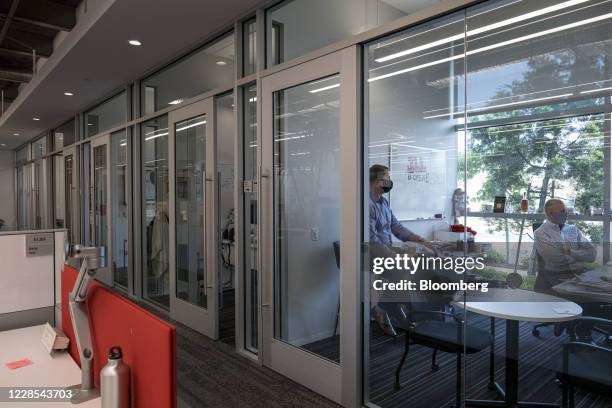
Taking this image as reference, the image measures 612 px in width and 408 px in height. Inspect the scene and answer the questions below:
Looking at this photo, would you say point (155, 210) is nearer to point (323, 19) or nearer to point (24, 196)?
point (323, 19)

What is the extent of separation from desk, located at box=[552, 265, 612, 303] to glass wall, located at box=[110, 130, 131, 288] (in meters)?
5.25

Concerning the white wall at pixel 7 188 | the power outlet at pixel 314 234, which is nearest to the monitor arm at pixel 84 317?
the power outlet at pixel 314 234

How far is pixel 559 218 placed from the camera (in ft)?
6.02

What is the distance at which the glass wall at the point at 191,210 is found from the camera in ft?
13.9

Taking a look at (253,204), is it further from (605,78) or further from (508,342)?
(605,78)

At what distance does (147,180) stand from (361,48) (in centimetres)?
362

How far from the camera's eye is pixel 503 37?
2.00 m

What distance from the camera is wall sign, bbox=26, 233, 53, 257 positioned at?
2152 millimetres

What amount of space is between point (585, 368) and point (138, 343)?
185 centimetres

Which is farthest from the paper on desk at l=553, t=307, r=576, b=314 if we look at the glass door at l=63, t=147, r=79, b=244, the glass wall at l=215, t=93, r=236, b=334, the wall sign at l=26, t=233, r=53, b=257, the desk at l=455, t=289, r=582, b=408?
the glass door at l=63, t=147, r=79, b=244

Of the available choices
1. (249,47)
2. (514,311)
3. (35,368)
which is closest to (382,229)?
(514,311)

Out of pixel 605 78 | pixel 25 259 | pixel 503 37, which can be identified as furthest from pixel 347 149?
pixel 25 259

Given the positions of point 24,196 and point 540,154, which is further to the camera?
point 24,196

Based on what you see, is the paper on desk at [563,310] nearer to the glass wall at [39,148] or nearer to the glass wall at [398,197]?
the glass wall at [398,197]
